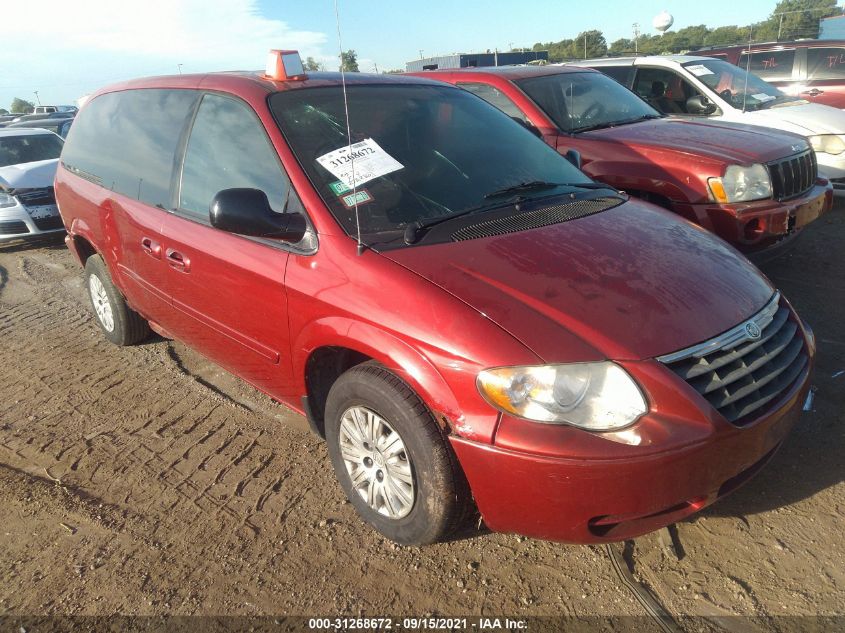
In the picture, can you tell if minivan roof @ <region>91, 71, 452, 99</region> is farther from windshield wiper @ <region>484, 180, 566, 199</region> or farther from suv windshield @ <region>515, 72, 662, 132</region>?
suv windshield @ <region>515, 72, 662, 132</region>

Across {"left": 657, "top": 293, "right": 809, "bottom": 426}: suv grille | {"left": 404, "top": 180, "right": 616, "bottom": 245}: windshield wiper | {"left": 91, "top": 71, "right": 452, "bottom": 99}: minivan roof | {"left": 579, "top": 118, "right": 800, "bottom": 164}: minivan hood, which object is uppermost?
{"left": 91, "top": 71, "right": 452, "bottom": 99}: minivan roof

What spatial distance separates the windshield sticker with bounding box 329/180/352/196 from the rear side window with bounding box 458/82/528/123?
320 centimetres

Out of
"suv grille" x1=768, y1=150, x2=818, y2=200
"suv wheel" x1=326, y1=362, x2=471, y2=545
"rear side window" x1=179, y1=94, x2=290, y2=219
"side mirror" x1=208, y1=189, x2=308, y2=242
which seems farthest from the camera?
"suv grille" x1=768, y1=150, x2=818, y2=200

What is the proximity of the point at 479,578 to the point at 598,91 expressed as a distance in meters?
4.99

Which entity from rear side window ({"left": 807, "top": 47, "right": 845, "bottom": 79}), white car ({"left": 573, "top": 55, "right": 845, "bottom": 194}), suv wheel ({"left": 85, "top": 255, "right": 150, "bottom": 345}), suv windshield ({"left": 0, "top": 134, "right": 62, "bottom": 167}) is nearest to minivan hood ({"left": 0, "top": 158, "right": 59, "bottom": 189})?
suv windshield ({"left": 0, "top": 134, "right": 62, "bottom": 167})

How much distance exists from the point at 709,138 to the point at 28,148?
954 centimetres

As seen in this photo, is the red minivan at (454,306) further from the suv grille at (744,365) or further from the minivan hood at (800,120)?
the minivan hood at (800,120)

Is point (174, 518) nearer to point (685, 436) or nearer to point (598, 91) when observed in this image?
point (685, 436)

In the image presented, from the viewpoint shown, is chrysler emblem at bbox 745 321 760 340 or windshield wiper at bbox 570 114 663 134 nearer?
chrysler emblem at bbox 745 321 760 340

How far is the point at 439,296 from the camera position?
7.34 ft

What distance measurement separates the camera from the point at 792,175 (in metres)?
4.78

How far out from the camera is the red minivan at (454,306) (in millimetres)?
2049

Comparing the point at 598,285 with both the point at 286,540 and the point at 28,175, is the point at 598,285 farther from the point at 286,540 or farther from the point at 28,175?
the point at 28,175

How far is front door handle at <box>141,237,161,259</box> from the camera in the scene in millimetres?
3506
